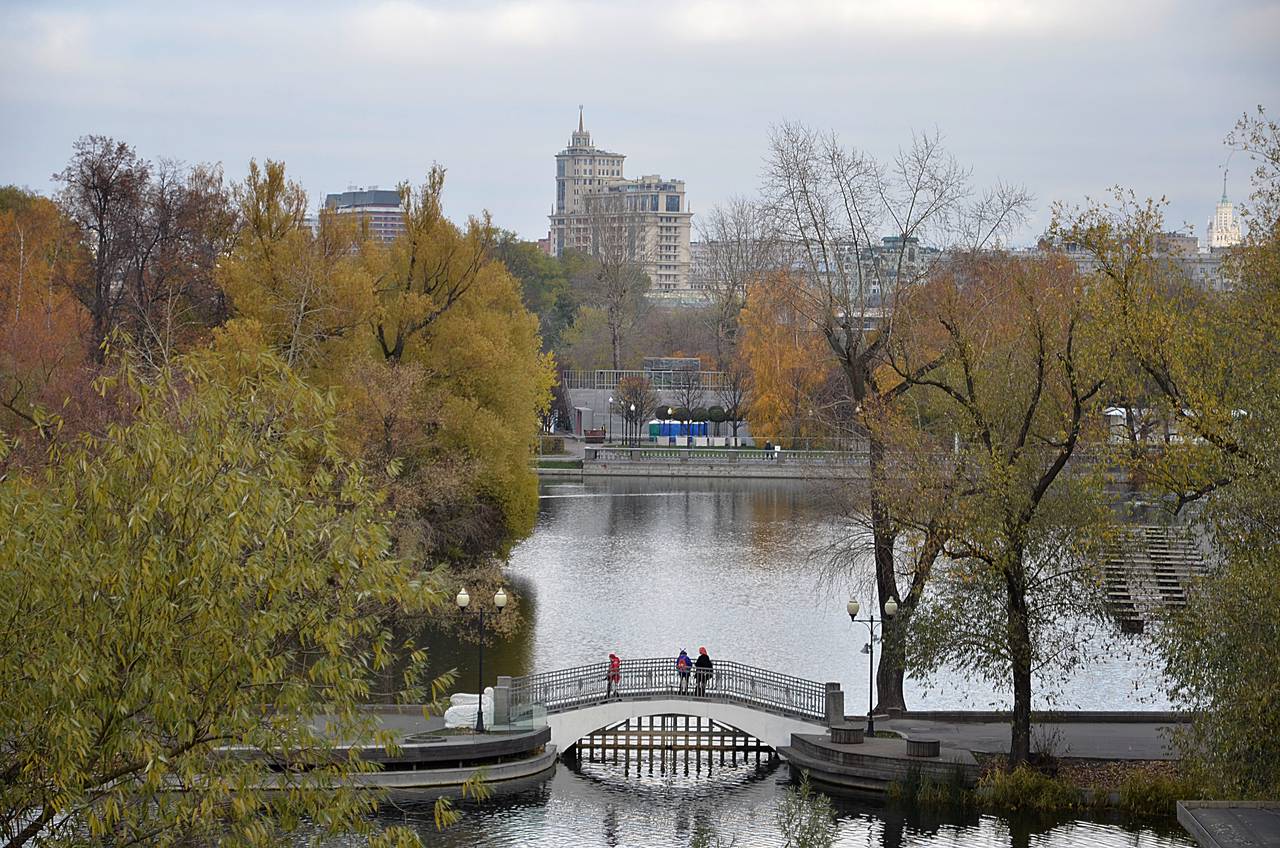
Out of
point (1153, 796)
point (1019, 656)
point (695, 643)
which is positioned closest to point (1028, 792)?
point (1153, 796)

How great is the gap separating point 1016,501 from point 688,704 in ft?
27.9

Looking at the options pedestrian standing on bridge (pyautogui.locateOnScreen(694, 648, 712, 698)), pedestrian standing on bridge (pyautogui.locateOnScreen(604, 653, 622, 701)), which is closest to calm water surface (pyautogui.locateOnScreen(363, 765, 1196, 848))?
pedestrian standing on bridge (pyautogui.locateOnScreen(604, 653, 622, 701))

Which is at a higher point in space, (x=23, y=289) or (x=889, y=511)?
(x=23, y=289)

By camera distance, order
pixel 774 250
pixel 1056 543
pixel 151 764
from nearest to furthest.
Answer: pixel 151 764, pixel 1056 543, pixel 774 250

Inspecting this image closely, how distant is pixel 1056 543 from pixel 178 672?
17.7 m

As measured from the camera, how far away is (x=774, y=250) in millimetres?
37469

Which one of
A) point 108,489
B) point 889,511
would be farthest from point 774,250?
point 108,489

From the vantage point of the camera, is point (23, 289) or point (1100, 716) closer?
point (1100, 716)

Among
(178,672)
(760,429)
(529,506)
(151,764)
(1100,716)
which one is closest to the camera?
(151,764)

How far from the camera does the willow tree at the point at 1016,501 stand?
25031mm

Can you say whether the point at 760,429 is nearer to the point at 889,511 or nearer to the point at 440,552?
the point at 440,552

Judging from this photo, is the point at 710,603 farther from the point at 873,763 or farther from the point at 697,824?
the point at 697,824

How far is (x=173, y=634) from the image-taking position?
11.7 meters

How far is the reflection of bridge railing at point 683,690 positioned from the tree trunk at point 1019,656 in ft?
16.3
